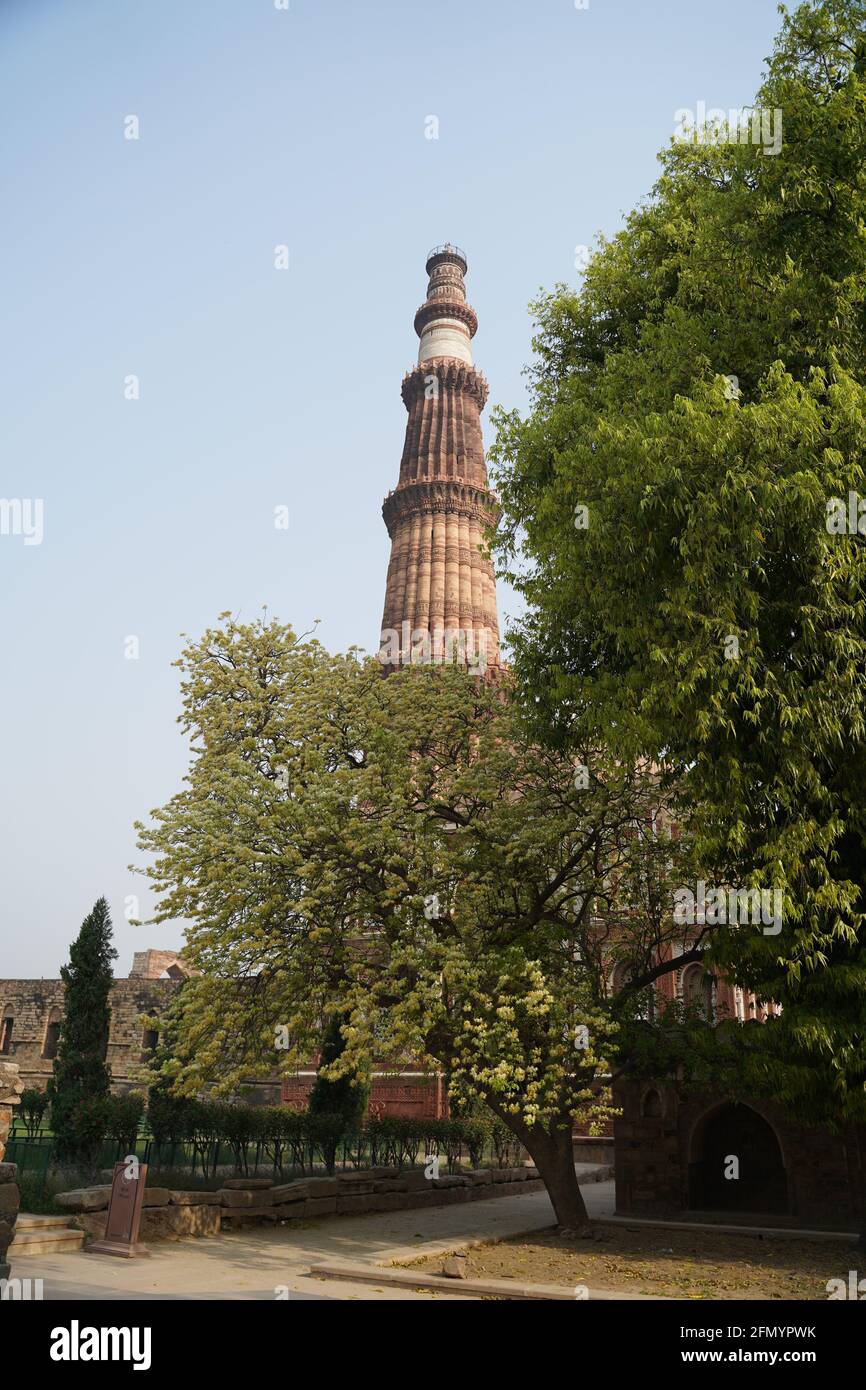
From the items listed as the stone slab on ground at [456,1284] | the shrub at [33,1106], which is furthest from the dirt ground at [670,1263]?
the shrub at [33,1106]

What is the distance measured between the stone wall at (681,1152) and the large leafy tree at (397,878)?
15.2ft

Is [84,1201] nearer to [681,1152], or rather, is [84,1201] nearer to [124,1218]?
[124,1218]

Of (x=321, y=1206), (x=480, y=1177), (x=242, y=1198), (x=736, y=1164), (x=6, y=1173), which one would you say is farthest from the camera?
(x=480, y=1177)

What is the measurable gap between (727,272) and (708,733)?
6.71 metres

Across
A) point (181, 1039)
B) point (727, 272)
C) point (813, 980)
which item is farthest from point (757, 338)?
point (181, 1039)

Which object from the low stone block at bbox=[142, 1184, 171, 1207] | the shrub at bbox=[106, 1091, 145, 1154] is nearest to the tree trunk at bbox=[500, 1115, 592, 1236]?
the low stone block at bbox=[142, 1184, 171, 1207]

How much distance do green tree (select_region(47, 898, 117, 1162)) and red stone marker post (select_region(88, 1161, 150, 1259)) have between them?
461 cm

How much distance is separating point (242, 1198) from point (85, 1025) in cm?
555

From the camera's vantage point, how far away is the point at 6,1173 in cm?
978

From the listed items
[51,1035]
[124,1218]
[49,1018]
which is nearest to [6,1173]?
[124,1218]

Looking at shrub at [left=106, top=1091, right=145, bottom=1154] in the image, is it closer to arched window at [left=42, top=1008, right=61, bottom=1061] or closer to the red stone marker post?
the red stone marker post

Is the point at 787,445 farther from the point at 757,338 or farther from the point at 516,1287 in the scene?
the point at 516,1287

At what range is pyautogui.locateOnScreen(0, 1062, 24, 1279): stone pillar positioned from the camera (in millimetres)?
9492
